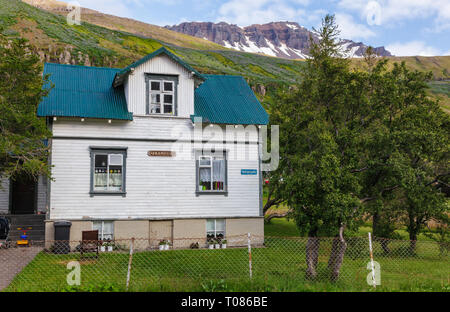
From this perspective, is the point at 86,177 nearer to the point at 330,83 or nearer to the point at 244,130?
the point at 244,130

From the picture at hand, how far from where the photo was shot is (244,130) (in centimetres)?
2112

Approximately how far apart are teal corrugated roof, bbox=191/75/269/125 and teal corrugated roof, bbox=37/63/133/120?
13.4ft

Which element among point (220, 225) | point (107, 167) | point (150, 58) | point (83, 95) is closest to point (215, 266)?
point (220, 225)

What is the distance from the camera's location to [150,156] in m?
19.8

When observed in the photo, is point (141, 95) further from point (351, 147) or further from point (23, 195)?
point (351, 147)

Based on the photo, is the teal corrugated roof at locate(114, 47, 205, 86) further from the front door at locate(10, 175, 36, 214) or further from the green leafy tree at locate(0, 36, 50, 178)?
the front door at locate(10, 175, 36, 214)

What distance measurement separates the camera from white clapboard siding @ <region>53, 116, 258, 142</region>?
61.7ft

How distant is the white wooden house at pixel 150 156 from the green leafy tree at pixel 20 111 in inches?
46.4

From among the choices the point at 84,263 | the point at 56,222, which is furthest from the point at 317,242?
the point at 56,222

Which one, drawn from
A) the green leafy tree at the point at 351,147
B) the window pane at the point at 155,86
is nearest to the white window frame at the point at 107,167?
the window pane at the point at 155,86

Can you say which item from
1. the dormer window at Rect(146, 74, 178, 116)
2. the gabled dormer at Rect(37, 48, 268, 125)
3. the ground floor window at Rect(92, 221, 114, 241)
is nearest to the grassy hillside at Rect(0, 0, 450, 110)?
the gabled dormer at Rect(37, 48, 268, 125)

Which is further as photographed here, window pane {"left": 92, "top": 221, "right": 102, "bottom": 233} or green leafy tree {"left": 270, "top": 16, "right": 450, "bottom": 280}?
window pane {"left": 92, "top": 221, "right": 102, "bottom": 233}
